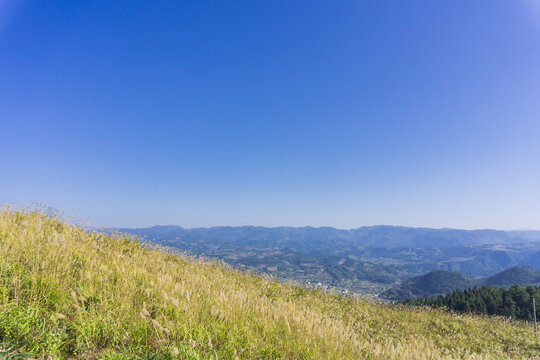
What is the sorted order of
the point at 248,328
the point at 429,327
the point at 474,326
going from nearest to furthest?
the point at 248,328, the point at 429,327, the point at 474,326

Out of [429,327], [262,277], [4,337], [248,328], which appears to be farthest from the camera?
[262,277]

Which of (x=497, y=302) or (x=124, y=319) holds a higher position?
(x=124, y=319)

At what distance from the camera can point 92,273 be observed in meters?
4.17

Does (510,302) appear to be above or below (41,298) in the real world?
below

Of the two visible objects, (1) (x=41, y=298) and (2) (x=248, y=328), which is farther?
(2) (x=248, y=328)

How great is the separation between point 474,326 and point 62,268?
606 inches

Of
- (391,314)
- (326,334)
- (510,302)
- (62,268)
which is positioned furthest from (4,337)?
(510,302)

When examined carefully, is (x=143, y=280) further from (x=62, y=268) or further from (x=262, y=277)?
(x=262, y=277)

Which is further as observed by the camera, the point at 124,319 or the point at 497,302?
the point at 497,302

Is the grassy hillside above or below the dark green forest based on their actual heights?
above

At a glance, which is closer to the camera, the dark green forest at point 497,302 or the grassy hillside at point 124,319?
the grassy hillside at point 124,319

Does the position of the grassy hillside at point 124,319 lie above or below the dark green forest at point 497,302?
above

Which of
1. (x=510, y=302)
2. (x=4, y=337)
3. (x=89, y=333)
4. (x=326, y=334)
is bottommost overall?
(x=510, y=302)

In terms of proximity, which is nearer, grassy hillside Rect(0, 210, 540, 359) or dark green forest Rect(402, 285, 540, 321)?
grassy hillside Rect(0, 210, 540, 359)
